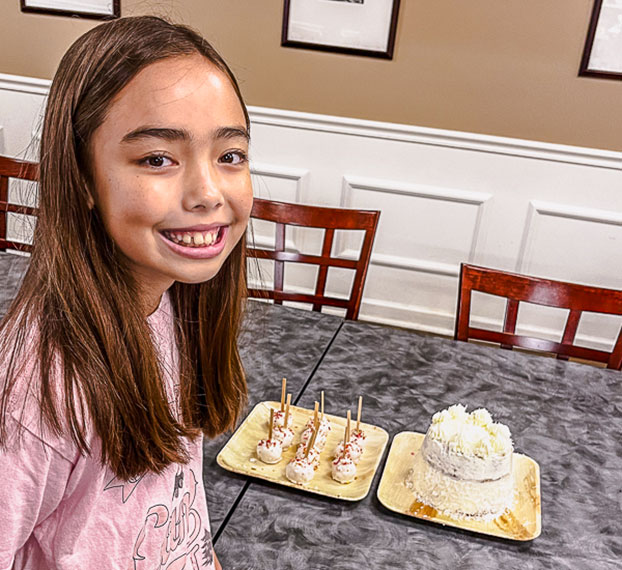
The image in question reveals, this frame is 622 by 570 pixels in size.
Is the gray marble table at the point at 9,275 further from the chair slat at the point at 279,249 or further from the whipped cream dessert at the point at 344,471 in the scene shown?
the whipped cream dessert at the point at 344,471

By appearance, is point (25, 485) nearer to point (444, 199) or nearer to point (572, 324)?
point (572, 324)

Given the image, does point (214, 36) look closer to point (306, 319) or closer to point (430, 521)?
point (306, 319)

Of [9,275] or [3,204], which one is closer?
[9,275]

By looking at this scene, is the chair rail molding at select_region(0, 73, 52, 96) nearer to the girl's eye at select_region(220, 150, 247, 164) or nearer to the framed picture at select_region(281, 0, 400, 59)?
the framed picture at select_region(281, 0, 400, 59)

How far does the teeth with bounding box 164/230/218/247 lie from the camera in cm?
66

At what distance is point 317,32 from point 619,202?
135 centimetres

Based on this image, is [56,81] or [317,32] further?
[317,32]

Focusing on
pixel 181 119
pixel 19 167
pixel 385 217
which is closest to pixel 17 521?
pixel 181 119

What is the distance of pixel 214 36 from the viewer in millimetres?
2715

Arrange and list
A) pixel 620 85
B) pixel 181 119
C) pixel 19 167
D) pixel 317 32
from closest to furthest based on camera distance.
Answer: pixel 181 119
pixel 19 167
pixel 620 85
pixel 317 32

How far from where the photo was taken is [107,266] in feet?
2.23

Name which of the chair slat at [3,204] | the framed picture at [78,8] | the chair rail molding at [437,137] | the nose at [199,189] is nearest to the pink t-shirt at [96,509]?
the nose at [199,189]

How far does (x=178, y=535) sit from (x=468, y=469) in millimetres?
446

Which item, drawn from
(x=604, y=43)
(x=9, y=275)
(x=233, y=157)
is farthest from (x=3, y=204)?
(x=604, y=43)
